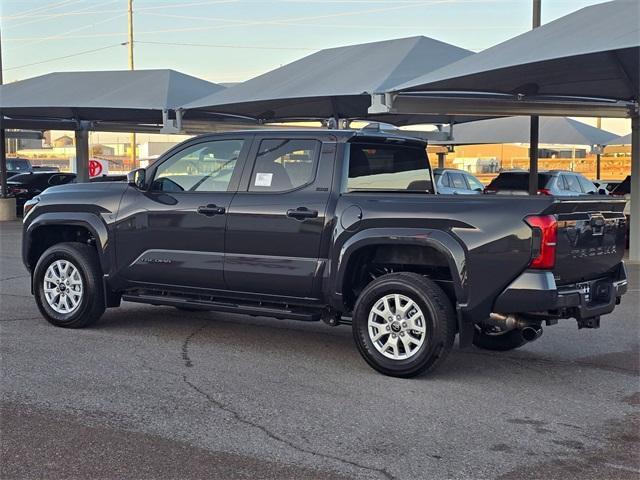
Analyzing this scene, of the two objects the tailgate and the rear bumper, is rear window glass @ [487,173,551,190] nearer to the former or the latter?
the tailgate

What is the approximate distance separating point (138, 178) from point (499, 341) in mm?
3763

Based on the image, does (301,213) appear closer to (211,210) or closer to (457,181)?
(211,210)

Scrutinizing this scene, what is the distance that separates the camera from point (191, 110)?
20016 mm

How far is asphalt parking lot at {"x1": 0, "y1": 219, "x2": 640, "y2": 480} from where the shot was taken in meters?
4.42

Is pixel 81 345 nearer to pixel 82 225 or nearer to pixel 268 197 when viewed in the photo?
pixel 82 225

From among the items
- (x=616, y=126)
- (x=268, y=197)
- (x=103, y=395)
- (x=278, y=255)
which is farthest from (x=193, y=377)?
(x=616, y=126)

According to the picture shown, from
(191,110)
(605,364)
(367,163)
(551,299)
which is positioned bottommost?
(605,364)

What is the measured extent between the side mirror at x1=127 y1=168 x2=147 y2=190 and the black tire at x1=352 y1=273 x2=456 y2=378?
2570 mm

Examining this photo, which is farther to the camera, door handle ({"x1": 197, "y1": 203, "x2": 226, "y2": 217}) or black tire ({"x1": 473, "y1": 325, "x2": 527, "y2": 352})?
black tire ({"x1": 473, "y1": 325, "x2": 527, "y2": 352})

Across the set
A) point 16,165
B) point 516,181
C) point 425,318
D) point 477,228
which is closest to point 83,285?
point 425,318

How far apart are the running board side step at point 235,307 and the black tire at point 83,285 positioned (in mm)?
297

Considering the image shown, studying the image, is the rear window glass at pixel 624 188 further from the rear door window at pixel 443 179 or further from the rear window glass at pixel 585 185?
the rear door window at pixel 443 179

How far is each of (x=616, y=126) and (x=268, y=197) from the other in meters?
47.2

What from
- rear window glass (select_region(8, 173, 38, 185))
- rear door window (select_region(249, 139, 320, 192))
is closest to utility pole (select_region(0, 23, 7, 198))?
rear window glass (select_region(8, 173, 38, 185))
